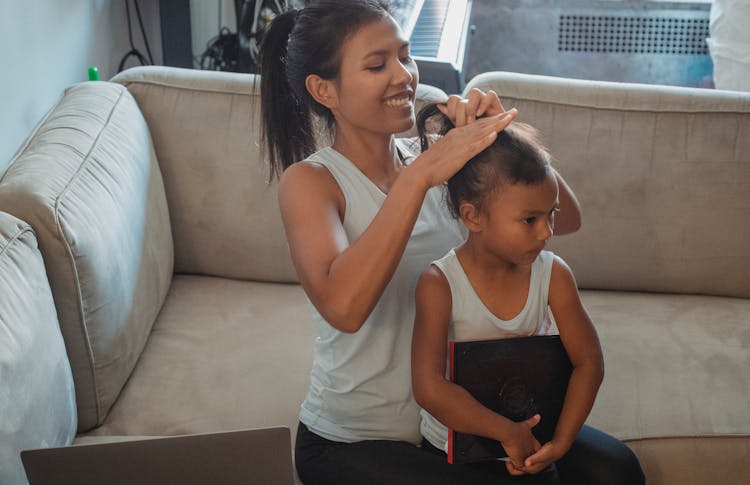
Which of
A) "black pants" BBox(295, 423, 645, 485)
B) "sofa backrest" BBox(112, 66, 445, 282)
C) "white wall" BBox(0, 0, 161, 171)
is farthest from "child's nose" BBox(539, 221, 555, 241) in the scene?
"white wall" BBox(0, 0, 161, 171)

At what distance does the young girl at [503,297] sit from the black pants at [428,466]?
0.02m

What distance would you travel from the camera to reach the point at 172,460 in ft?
3.80

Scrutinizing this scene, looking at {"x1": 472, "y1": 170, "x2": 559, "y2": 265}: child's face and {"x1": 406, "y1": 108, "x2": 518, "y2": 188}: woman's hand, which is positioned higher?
{"x1": 406, "y1": 108, "x2": 518, "y2": 188}: woman's hand

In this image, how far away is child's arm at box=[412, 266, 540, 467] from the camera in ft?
4.30

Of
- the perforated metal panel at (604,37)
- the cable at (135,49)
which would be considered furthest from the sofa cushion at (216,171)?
the perforated metal panel at (604,37)

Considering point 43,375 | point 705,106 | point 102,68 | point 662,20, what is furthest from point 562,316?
point 662,20

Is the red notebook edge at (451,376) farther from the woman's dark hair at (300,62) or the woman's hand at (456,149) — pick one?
the woman's dark hair at (300,62)

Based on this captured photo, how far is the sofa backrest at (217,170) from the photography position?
2.13 metres

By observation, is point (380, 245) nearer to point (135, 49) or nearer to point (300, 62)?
point (300, 62)

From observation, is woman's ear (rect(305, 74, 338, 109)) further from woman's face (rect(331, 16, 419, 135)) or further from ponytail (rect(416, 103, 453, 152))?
ponytail (rect(416, 103, 453, 152))

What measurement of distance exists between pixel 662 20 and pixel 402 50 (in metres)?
2.83

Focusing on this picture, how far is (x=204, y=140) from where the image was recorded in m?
2.13

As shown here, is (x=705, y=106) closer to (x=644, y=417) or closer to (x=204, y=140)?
(x=644, y=417)

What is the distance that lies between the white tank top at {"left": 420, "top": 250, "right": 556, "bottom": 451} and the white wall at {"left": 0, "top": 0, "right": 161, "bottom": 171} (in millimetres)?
1390
